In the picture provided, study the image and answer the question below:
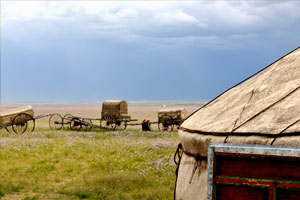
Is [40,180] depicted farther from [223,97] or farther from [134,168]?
[223,97]

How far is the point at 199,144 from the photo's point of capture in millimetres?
5281

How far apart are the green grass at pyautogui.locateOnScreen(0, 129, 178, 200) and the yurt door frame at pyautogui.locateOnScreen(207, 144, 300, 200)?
5.92 meters

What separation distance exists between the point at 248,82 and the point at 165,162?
7777 millimetres

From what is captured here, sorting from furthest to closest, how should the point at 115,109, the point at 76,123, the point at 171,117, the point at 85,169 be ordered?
the point at 115,109 < the point at 76,123 < the point at 171,117 < the point at 85,169

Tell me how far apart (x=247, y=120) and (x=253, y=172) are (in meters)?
1.06

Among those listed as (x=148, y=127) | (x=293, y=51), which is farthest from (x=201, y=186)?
(x=148, y=127)

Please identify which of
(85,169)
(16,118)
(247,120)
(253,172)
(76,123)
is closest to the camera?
(253,172)

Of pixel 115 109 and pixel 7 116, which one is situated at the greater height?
pixel 115 109

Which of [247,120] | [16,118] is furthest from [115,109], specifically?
[247,120]

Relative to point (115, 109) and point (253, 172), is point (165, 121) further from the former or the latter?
point (253, 172)

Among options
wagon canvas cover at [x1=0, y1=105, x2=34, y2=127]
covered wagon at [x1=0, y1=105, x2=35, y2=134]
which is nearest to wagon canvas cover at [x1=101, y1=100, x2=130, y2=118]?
covered wagon at [x1=0, y1=105, x2=35, y2=134]

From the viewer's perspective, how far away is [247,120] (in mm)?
4875

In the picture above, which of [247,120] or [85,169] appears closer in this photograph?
[247,120]

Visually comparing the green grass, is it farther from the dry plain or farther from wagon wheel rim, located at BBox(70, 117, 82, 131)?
wagon wheel rim, located at BBox(70, 117, 82, 131)
